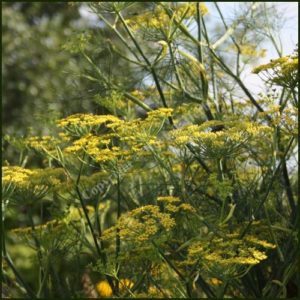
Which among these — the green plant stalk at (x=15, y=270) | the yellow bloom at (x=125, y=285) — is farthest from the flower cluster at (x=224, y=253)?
the green plant stalk at (x=15, y=270)

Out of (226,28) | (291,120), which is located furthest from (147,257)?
(226,28)

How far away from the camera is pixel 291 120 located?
3721 millimetres

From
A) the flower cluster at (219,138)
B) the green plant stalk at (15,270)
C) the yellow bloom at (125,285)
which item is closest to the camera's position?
the flower cluster at (219,138)

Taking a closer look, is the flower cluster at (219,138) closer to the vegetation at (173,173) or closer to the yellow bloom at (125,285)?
the vegetation at (173,173)

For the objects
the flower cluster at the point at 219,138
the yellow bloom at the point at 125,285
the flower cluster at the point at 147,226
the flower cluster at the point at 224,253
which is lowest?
the yellow bloom at the point at 125,285

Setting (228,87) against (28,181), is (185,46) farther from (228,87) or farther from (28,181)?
(28,181)

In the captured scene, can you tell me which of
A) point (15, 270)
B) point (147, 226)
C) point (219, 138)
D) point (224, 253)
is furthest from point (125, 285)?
point (219, 138)

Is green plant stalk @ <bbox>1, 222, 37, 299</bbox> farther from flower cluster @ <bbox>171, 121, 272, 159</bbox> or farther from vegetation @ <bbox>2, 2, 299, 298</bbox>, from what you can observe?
flower cluster @ <bbox>171, 121, 272, 159</bbox>

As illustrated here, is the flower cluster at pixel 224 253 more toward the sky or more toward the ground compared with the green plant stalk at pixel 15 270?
more toward the sky

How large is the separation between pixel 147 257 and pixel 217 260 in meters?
0.60

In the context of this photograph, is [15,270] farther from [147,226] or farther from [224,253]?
[224,253]

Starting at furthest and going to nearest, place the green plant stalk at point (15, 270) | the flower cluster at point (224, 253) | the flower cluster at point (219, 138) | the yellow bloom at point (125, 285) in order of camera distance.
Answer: the green plant stalk at point (15, 270)
the yellow bloom at point (125, 285)
the flower cluster at point (219, 138)
the flower cluster at point (224, 253)

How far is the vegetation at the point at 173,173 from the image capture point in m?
3.60

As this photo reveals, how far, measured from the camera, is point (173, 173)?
408cm
